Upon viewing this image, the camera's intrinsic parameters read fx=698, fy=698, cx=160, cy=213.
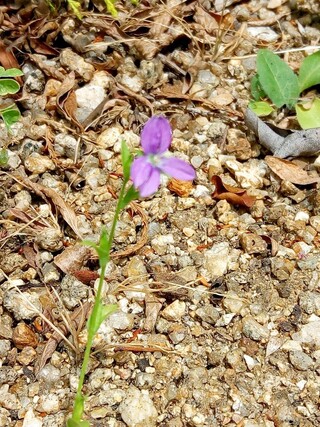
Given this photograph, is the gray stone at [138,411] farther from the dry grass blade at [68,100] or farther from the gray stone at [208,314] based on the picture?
the dry grass blade at [68,100]

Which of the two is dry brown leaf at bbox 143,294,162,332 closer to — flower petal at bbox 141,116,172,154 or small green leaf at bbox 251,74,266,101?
flower petal at bbox 141,116,172,154

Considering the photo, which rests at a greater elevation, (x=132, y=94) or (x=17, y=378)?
(x=132, y=94)

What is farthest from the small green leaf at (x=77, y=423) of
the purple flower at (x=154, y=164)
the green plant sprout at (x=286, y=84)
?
the green plant sprout at (x=286, y=84)

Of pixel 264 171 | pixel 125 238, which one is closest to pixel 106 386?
pixel 125 238

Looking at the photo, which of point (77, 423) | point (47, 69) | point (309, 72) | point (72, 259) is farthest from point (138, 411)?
point (309, 72)

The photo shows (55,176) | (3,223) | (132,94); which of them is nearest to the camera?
(3,223)

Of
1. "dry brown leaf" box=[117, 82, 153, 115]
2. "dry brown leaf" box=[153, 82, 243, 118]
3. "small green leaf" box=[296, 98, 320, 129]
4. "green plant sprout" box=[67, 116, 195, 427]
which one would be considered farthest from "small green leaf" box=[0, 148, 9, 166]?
"small green leaf" box=[296, 98, 320, 129]

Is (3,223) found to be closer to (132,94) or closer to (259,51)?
(132,94)
